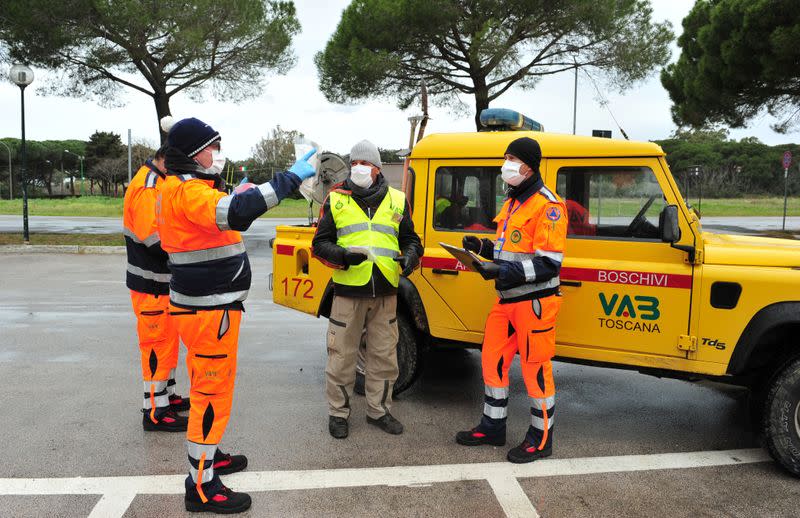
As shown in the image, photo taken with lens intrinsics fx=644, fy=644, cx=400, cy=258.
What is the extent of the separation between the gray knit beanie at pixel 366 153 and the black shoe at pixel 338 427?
166 cm

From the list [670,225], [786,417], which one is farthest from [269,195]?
[786,417]

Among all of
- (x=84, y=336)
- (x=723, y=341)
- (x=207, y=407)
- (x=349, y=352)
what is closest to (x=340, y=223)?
(x=349, y=352)

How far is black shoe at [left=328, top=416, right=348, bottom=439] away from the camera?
412 cm

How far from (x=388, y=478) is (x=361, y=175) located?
5.99ft

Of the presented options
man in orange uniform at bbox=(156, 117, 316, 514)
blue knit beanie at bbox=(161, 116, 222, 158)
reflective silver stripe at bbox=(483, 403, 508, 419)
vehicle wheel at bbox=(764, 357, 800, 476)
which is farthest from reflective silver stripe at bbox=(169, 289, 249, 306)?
vehicle wheel at bbox=(764, 357, 800, 476)

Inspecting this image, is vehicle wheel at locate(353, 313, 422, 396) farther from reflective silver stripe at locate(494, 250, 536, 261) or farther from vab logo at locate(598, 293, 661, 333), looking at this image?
vab logo at locate(598, 293, 661, 333)

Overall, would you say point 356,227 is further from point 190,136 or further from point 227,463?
point 227,463

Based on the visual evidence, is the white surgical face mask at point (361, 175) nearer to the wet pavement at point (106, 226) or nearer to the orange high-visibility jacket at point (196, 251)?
the orange high-visibility jacket at point (196, 251)

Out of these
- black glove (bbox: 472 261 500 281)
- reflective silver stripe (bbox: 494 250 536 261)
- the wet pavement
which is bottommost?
the wet pavement

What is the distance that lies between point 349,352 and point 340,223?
2.80ft

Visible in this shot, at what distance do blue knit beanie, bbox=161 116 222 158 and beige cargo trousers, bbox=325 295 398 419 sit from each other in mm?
1449

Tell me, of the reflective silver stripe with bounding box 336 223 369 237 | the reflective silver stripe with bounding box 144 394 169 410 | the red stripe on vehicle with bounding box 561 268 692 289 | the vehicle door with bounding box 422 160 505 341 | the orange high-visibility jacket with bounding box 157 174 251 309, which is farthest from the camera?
the vehicle door with bounding box 422 160 505 341

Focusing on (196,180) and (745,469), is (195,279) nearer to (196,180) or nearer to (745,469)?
(196,180)

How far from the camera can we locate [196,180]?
310 centimetres
